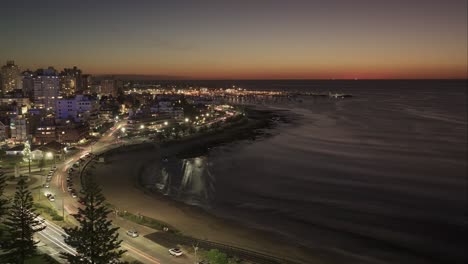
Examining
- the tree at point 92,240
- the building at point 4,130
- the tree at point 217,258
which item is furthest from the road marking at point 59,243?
the building at point 4,130

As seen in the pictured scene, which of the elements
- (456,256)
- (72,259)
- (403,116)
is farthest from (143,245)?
(403,116)

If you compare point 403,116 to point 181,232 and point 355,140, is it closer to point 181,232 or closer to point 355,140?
point 355,140

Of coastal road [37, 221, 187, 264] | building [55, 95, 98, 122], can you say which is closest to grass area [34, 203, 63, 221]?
coastal road [37, 221, 187, 264]

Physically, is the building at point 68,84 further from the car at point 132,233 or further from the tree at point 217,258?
the tree at point 217,258

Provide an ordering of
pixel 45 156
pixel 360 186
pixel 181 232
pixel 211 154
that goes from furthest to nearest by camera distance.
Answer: pixel 211 154
pixel 45 156
pixel 360 186
pixel 181 232

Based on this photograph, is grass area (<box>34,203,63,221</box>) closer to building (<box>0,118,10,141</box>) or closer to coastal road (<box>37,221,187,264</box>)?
coastal road (<box>37,221,187,264</box>)

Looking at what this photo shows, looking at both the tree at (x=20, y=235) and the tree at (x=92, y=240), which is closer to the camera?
the tree at (x=92, y=240)
